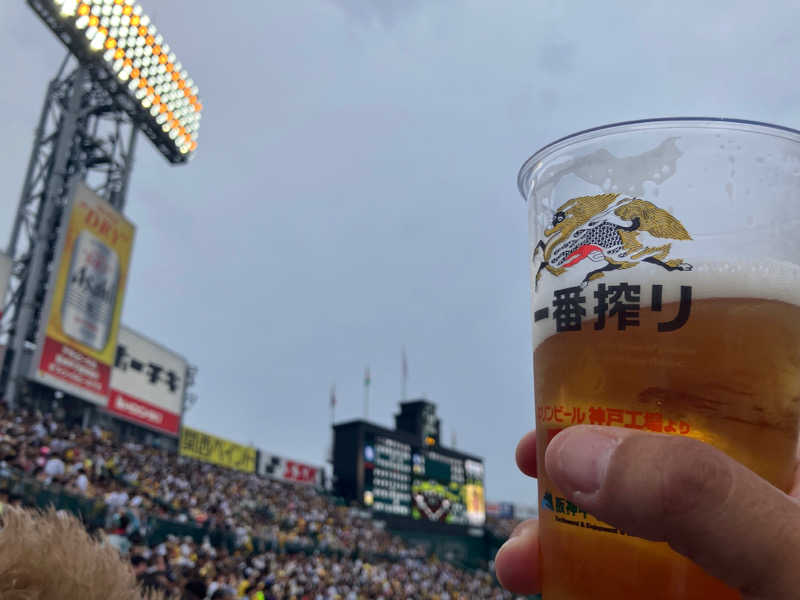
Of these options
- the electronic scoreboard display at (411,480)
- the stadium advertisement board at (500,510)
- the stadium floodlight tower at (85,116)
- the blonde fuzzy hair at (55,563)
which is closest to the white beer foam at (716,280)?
the blonde fuzzy hair at (55,563)

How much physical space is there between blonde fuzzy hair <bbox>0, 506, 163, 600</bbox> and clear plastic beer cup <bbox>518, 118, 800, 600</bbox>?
2.34 feet

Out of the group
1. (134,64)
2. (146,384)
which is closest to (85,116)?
(134,64)

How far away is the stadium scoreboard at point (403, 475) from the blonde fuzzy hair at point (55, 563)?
31.2 m

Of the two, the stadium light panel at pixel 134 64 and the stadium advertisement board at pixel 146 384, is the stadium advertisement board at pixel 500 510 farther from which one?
the stadium light panel at pixel 134 64

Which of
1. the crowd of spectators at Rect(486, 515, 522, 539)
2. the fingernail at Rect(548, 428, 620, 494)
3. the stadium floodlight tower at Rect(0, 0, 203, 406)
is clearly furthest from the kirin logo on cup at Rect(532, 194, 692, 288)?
the crowd of spectators at Rect(486, 515, 522, 539)

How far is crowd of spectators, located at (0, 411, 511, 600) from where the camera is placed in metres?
11.6

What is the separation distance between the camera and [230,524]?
17.6 meters

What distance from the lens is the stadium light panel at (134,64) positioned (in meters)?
19.3

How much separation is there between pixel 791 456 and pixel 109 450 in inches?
809

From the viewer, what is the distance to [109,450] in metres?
18.8

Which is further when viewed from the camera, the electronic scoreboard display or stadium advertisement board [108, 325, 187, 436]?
the electronic scoreboard display

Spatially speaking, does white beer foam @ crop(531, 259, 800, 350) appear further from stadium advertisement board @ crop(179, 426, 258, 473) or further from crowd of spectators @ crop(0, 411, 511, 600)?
stadium advertisement board @ crop(179, 426, 258, 473)

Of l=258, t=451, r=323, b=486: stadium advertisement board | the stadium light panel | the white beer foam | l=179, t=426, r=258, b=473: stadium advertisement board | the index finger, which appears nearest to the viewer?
the white beer foam

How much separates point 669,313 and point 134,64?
23841mm
